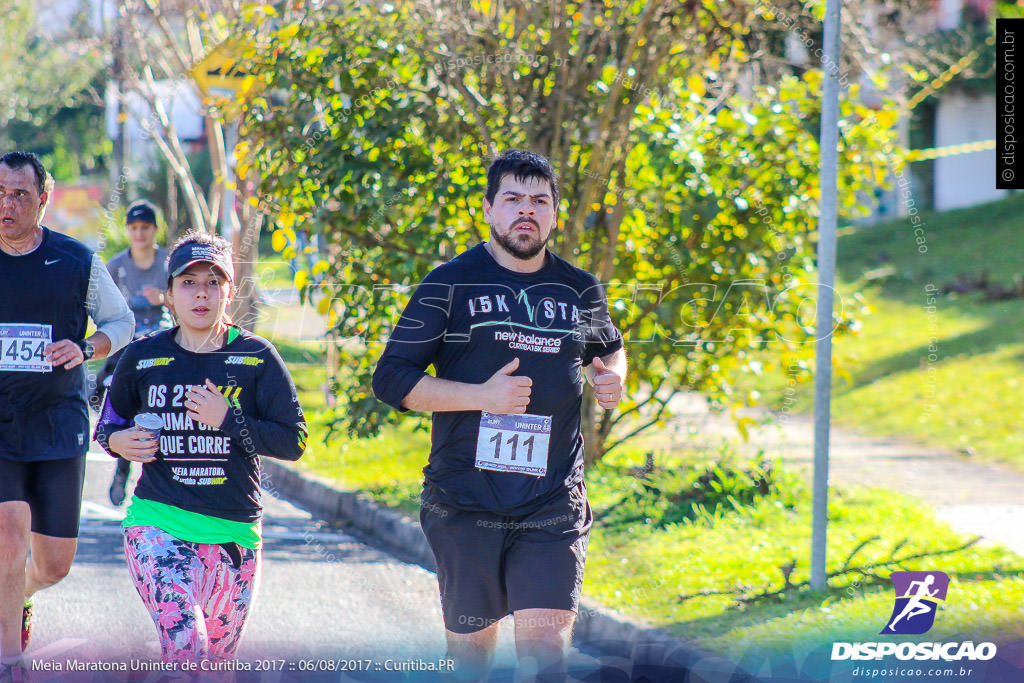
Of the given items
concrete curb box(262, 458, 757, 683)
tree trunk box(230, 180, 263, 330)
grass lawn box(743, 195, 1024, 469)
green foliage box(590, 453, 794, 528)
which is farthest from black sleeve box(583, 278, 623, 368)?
tree trunk box(230, 180, 263, 330)

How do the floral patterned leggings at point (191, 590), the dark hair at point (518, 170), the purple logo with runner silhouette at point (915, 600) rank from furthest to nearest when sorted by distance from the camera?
the purple logo with runner silhouette at point (915, 600)
the dark hair at point (518, 170)
the floral patterned leggings at point (191, 590)

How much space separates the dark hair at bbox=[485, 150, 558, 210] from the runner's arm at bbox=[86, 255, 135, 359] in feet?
5.59

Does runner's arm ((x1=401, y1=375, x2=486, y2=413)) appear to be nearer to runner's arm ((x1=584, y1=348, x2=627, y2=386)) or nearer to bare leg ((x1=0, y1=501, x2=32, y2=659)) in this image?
runner's arm ((x1=584, y1=348, x2=627, y2=386))

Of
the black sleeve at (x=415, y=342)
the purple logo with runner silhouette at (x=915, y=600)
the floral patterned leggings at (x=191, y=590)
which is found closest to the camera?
the floral patterned leggings at (x=191, y=590)

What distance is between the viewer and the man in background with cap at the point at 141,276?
786cm

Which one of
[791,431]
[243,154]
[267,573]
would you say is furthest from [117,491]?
[791,431]

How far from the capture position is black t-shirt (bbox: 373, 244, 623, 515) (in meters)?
3.54

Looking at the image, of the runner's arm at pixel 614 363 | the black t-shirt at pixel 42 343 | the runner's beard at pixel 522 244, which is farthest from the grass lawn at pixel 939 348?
the black t-shirt at pixel 42 343

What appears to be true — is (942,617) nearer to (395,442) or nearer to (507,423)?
(507,423)

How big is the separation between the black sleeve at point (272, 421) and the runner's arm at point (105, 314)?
1032 millimetres

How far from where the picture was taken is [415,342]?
11.7 feet

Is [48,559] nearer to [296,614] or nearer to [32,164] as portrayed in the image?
[32,164]

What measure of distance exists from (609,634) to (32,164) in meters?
3.16

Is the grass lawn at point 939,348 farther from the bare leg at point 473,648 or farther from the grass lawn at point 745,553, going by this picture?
the bare leg at point 473,648
